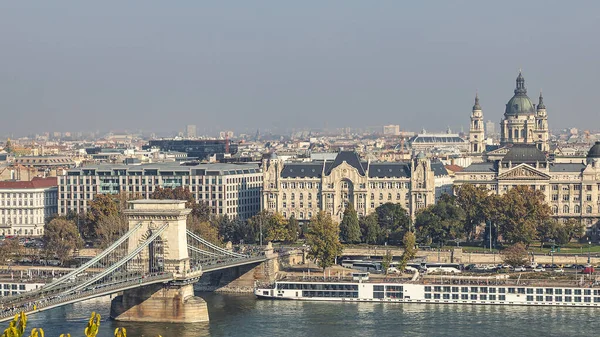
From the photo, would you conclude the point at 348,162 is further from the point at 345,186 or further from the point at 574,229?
the point at 574,229

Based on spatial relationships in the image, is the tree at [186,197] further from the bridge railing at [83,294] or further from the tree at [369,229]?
the bridge railing at [83,294]

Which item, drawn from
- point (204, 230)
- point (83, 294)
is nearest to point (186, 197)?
point (204, 230)

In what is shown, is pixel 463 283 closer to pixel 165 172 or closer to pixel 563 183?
pixel 563 183

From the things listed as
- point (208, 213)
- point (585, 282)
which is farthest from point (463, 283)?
point (208, 213)

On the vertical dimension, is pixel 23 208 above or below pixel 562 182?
below

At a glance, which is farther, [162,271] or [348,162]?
[348,162]

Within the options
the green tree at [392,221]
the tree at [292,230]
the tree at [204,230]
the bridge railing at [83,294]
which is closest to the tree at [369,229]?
the green tree at [392,221]

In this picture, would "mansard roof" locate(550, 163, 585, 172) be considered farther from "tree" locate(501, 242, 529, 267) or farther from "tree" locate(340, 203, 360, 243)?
"tree" locate(501, 242, 529, 267)
